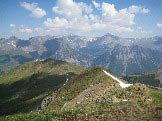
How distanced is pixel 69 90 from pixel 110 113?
3809cm

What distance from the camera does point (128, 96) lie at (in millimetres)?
44531

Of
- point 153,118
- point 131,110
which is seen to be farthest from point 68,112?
point 153,118

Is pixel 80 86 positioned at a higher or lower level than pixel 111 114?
lower

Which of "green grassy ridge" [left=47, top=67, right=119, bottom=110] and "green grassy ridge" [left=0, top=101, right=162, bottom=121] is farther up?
"green grassy ridge" [left=0, top=101, right=162, bottom=121]

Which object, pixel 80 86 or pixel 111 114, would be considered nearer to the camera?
pixel 111 114

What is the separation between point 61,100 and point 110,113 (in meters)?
32.5

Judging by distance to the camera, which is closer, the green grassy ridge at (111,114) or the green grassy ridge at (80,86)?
the green grassy ridge at (111,114)

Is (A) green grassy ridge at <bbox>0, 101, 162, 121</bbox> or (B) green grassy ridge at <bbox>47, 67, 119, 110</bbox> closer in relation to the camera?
(A) green grassy ridge at <bbox>0, 101, 162, 121</bbox>

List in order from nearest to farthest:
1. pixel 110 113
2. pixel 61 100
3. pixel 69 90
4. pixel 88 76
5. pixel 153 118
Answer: pixel 153 118 < pixel 110 113 < pixel 61 100 < pixel 69 90 < pixel 88 76

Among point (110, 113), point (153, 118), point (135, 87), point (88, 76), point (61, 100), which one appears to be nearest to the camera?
point (153, 118)

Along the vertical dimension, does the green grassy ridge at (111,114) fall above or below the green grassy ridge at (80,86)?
above

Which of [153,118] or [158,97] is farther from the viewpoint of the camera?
[158,97]

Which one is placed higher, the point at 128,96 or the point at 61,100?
the point at 128,96

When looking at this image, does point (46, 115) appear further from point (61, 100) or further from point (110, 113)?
point (61, 100)
